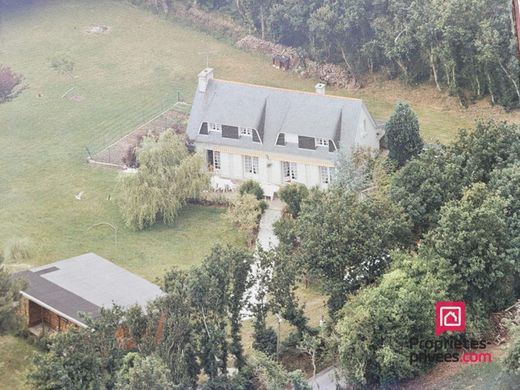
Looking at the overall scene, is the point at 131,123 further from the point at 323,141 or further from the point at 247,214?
the point at 247,214

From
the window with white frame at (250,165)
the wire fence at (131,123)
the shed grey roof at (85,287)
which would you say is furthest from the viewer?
the wire fence at (131,123)

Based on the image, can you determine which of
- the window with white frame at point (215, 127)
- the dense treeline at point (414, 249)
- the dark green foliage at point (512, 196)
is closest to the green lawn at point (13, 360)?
the dense treeline at point (414, 249)

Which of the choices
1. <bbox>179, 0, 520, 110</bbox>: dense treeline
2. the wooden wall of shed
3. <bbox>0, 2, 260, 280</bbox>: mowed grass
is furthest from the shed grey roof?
<bbox>179, 0, 520, 110</bbox>: dense treeline

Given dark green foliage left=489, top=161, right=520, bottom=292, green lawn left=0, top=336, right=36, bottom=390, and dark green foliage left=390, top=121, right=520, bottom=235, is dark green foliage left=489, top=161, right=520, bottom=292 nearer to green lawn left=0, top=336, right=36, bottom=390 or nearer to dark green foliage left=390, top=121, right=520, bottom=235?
dark green foliage left=390, top=121, right=520, bottom=235

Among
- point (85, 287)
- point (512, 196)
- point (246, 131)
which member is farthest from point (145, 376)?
point (246, 131)

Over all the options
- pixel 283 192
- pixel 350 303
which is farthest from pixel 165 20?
pixel 350 303

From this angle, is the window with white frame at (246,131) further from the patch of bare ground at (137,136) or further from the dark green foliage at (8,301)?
the dark green foliage at (8,301)
